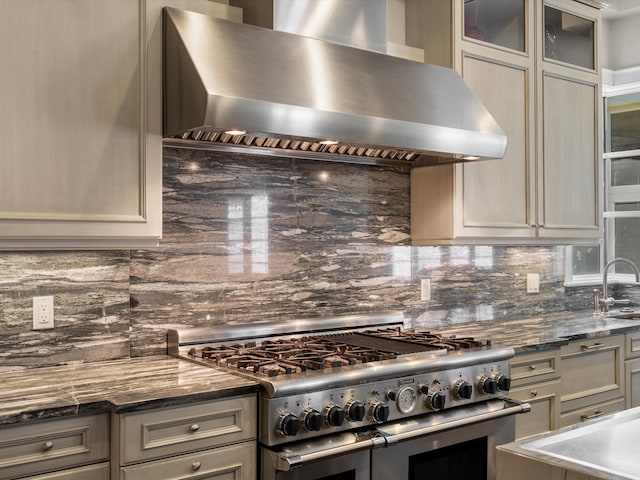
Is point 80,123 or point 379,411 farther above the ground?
point 80,123

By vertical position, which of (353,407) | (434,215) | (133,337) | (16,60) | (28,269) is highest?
(16,60)

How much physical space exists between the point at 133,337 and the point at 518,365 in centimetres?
163

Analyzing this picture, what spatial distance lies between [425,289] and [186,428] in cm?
180

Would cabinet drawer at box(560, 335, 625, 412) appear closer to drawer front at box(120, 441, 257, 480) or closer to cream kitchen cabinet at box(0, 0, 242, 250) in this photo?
drawer front at box(120, 441, 257, 480)

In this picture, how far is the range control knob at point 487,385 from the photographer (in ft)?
8.72

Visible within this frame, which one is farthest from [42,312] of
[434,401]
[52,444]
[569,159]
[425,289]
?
[569,159]

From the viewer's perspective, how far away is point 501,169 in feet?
11.2

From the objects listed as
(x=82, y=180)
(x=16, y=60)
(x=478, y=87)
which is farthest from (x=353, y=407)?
(x=478, y=87)

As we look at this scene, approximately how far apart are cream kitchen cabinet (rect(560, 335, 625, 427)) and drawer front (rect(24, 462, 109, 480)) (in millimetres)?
2172

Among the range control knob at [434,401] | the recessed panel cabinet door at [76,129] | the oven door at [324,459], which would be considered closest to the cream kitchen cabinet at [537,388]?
the range control knob at [434,401]

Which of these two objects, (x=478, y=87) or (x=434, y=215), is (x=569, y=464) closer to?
(x=434, y=215)

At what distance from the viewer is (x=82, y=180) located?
2.16 meters

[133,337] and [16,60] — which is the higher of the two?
[16,60]

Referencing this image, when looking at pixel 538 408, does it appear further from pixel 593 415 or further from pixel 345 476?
pixel 345 476
